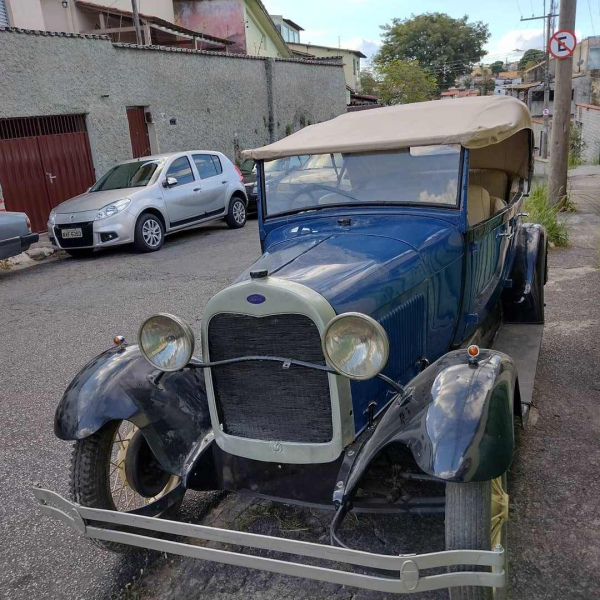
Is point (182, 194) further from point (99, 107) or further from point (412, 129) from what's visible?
point (412, 129)

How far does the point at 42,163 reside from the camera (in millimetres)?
12438

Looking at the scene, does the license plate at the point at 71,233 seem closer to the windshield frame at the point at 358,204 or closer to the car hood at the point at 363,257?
the windshield frame at the point at 358,204

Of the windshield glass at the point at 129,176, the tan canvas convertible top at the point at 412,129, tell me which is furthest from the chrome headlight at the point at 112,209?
the tan canvas convertible top at the point at 412,129

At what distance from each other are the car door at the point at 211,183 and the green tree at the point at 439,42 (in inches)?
2020

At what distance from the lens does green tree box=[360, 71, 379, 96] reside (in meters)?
47.7

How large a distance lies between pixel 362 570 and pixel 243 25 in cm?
2562

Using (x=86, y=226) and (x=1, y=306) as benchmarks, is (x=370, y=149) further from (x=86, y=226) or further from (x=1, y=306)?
(x=86, y=226)

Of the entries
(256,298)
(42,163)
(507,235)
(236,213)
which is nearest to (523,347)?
(507,235)

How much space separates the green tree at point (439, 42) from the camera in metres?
59.1

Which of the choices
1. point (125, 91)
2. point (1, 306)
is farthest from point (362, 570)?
point (125, 91)

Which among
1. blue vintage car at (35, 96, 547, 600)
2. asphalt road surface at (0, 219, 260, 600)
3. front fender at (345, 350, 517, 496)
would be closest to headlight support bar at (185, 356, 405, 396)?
blue vintage car at (35, 96, 547, 600)

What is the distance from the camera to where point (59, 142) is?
12773 millimetres

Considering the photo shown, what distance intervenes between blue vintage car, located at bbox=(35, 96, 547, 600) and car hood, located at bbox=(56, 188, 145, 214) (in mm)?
6867

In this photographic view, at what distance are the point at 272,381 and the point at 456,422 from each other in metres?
0.78
